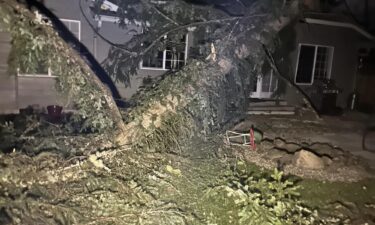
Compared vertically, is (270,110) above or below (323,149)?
above

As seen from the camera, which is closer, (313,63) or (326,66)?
(313,63)

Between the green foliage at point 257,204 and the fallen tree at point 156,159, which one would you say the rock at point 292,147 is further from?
the green foliage at point 257,204

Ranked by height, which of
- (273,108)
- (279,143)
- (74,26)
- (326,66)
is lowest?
(279,143)

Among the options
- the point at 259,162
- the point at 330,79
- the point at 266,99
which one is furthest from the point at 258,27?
the point at 330,79

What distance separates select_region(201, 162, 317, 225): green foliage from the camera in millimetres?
4203

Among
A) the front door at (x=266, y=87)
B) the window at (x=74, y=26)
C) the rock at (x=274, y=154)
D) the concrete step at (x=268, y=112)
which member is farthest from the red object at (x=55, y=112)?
the front door at (x=266, y=87)

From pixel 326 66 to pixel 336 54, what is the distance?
2.10ft

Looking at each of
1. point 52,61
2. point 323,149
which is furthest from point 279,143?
point 52,61

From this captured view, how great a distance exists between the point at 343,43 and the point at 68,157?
1302 centimetres

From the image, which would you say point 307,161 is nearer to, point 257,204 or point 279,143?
point 279,143

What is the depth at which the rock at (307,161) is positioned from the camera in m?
6.41

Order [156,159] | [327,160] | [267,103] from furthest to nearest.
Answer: [267,103], [327,160], [156,159]

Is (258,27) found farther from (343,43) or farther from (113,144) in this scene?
(343,43)

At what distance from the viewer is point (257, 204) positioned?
428 centimetres
